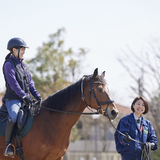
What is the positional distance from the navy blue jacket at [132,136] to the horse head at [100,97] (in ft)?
3.10

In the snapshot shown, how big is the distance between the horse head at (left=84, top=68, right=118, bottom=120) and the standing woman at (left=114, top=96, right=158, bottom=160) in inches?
32.9

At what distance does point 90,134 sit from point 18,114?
26853 millimetres

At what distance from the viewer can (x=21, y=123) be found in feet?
18.7

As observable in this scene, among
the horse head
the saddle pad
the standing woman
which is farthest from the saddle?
the standing woman

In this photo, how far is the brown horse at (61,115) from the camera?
18.4 feet

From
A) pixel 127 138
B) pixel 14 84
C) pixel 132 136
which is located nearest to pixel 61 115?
pixel 14 84

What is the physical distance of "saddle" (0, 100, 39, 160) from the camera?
5.70m

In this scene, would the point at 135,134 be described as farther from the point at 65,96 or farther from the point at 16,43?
the point at 16,43

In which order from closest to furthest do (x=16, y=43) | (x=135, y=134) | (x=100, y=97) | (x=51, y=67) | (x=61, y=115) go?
(x=100, y=97) < (x=61, y=115) < (x=16, y=43) < (x=135, y=134) < (x=51, y=67)

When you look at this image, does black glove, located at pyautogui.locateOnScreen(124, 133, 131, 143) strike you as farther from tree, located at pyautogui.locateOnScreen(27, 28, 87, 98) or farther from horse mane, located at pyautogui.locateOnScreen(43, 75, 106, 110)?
tree, located at pyautogui.locateOnScreen(27, 28, 87, 98)

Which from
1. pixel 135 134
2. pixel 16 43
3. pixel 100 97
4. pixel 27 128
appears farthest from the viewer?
pixel 135 134

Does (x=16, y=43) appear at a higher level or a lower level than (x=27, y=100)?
higher

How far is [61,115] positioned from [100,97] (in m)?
0.92

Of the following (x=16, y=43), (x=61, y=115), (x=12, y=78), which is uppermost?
(x=16, y=43)
